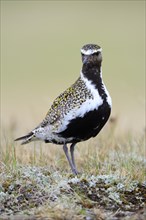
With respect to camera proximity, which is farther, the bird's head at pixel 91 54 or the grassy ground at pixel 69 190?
the bird's head at pixel 91 54

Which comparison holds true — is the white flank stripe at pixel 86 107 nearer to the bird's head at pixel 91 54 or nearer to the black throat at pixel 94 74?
the black throat at pixel 94 74

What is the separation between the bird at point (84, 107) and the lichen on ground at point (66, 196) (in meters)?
0.52

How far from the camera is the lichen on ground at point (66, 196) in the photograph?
19.2ft

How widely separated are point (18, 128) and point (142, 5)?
23.9 meters

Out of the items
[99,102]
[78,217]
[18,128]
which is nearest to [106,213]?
[78,217]

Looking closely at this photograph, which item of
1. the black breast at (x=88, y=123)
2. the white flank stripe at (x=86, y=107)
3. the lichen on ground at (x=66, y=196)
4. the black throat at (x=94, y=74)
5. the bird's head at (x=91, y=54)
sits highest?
the bird's head at (x=91, y=54)

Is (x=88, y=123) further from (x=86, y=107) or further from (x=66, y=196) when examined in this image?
(x=66, y=196)

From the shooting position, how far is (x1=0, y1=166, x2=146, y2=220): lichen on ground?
585 centimetres

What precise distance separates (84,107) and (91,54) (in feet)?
1.92

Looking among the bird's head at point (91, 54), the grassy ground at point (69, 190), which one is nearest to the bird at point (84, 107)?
the bird's head at point (91, 54)

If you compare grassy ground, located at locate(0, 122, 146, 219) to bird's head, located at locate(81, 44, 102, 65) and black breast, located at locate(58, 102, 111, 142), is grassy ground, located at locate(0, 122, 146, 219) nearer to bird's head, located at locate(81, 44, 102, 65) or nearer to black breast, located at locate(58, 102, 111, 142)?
black breast, located at locate(58, 102, 111, 142)

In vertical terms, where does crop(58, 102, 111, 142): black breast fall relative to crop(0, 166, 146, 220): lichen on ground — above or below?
above

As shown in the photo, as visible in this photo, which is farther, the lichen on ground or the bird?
the bird

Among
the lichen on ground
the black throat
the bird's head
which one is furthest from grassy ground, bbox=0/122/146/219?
the bird's head
